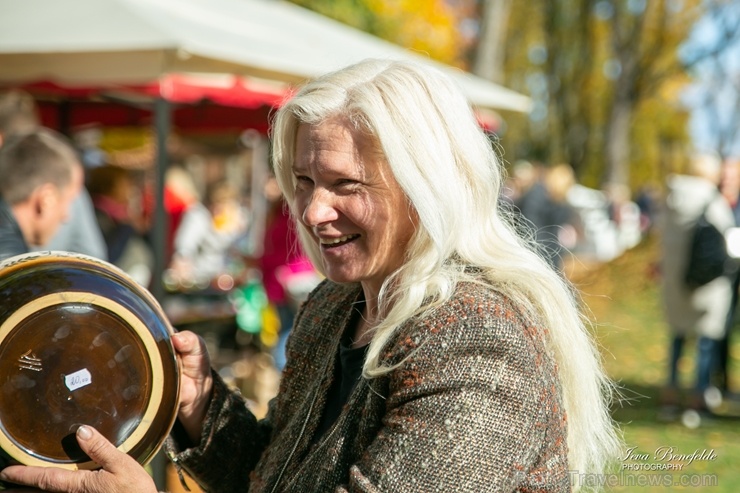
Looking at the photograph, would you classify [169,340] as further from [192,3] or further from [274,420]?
[192,3]

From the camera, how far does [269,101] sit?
583 cm

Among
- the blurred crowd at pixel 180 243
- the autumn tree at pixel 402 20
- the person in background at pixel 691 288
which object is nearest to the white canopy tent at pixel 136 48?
the blurred crowd at pixel 180 243

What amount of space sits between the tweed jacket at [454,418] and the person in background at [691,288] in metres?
4.77

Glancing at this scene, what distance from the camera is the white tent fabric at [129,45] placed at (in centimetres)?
439

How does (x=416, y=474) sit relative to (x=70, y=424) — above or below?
above

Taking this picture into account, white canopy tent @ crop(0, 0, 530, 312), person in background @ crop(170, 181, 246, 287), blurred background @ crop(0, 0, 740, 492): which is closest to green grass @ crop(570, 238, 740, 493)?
blurred background @ crop(0, 0, 740, 492)

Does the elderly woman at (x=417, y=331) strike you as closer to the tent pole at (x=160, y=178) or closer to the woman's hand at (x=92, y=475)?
the woman's hand at (x=92, y=475)

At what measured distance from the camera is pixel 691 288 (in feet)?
19.8

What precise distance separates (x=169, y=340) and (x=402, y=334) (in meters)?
0.43

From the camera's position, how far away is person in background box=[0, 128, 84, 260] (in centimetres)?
304

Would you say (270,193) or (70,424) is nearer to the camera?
(70,424)

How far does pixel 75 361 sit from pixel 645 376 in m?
7.08

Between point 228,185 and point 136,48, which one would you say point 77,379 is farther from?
point 228,185

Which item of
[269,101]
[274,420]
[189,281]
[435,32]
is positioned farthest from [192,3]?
[435,32]
